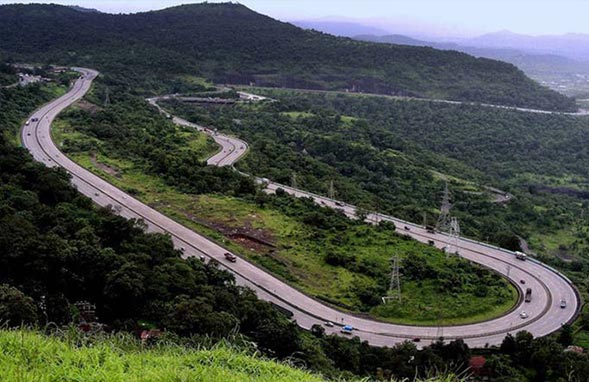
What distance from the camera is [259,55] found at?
143125 mm

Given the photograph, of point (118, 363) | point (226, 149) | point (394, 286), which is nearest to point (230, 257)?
point (394, 286)

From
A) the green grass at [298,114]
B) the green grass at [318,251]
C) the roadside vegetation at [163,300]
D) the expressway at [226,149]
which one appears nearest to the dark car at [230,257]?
the green grass at [318,251]

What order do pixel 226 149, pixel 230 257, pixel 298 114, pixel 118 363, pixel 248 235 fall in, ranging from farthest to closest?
pixel 298 114 → pixel 226 149 → pixel 248 235 → pixel 230 257 → pixel 118 363

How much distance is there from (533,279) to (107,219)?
26354 mm

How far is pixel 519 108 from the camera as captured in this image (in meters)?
132

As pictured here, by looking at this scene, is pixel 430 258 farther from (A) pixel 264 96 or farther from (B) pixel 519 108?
(B) pixel 519 108

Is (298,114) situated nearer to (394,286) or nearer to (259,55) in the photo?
(259,55)

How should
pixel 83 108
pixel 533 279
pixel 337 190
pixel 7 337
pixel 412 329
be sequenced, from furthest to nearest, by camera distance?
1. pixel 83 108
2. pixel 337 190
3. pixel 533 279
4. pixel 412 329
5. pixel 7 337

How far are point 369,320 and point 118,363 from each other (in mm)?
24516

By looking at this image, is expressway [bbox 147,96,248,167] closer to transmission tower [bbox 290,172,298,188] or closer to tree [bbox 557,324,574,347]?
transmission tower [bbox 290,172,298,188]

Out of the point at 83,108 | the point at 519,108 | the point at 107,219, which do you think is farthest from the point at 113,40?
the point at 107,219

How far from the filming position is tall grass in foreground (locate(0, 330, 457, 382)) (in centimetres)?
680

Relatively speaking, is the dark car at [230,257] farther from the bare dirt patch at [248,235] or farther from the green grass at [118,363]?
the green grass at [118,363]

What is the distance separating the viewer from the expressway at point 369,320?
2952 centimetres
